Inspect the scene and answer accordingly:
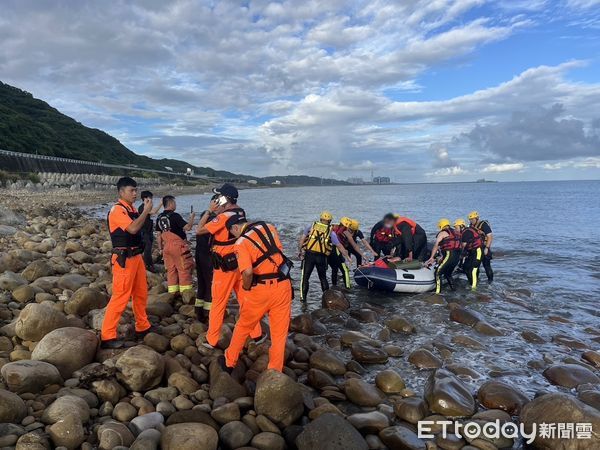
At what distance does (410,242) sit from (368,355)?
6.20m

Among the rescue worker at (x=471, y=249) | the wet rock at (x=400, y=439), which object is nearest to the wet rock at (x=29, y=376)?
the wet rock at (x=400, y=439)

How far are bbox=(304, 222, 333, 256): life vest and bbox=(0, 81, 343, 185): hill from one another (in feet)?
214

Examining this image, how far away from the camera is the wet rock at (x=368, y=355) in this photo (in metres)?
6.64

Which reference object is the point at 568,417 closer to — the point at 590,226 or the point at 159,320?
the point at 159,320

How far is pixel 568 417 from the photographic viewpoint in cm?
451

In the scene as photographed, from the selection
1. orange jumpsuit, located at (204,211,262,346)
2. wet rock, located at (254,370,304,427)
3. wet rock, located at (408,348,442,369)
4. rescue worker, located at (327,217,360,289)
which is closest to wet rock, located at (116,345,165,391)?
orange jumpsuit, located at (204,211,262,346)

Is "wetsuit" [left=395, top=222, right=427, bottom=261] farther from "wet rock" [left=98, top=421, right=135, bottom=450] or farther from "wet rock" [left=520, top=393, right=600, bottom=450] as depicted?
"wet rock" [left=98, top=421, right=135, bottom=450]

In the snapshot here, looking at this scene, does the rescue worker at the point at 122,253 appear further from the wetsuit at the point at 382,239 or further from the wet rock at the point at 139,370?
the wetsuit at the point at 382,239

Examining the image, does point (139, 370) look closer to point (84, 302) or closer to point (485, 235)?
point (84, 302)

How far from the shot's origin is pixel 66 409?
12.7ft

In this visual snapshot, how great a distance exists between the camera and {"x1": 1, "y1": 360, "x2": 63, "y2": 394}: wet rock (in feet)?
14.1

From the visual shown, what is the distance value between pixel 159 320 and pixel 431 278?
24.8 ft

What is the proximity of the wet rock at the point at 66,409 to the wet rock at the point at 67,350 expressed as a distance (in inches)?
36.1

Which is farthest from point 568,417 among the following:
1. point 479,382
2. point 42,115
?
point 42,115
